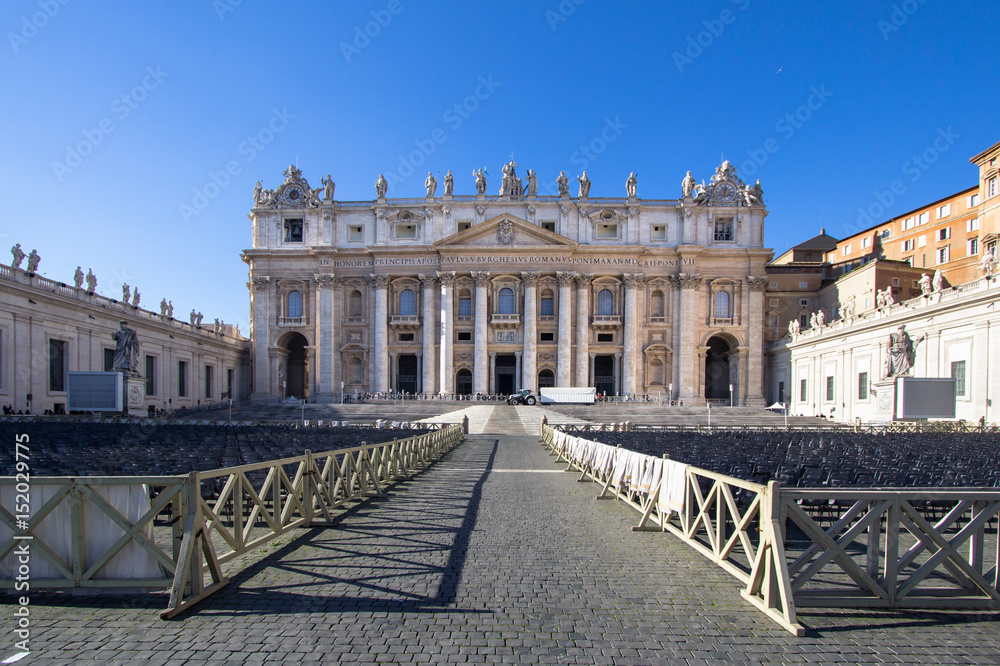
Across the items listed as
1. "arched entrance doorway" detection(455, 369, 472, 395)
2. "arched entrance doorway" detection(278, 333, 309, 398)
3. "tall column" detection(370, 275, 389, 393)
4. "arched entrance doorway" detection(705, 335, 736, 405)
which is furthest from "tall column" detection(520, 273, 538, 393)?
"arched entrance doorway" detection(278, 333, 309, 398)

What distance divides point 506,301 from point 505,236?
22.3ft

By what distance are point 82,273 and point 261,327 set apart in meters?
22.4

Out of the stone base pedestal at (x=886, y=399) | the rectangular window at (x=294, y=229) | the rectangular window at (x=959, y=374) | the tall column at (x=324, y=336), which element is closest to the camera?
the stone base pedestal at (x=886, y=399)

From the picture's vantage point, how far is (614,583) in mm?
6316

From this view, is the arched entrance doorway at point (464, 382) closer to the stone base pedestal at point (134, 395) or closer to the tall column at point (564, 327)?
the tall column at point (564, 327)

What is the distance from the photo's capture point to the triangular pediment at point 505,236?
5650 cm

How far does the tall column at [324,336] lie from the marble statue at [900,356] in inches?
1890

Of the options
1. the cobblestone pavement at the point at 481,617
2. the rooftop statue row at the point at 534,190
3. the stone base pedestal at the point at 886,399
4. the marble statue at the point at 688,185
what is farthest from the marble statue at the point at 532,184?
the cobblestone pavement at the point at 481,617

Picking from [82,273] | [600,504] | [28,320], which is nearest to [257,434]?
[600,504]

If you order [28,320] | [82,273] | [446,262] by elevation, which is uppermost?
[446,262]

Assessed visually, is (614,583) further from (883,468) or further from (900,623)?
(883,468)

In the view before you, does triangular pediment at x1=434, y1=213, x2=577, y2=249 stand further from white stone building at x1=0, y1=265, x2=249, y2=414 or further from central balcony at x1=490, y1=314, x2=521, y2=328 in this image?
white stone building at x1=0, y1=265, x2=249, y2=414

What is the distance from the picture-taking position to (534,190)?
59562mm

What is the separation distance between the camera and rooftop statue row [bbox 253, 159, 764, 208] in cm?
5931
